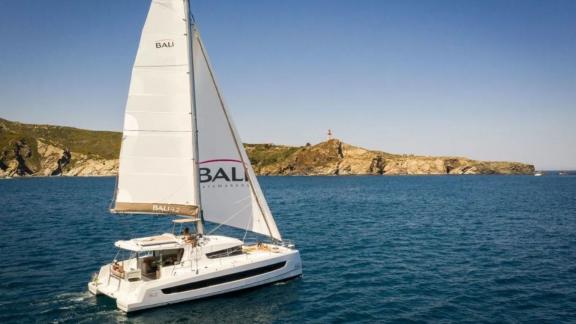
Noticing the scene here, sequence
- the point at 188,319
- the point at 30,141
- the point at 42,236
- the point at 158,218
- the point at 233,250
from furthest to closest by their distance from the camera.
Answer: the point at 30,141 → the point at 158,218 → the point at 42,236 → the point at 233,250 → the point at 188,319

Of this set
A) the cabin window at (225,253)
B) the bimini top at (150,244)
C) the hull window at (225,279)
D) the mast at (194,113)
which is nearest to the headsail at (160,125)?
the mast at (194,113)

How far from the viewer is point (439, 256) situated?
27.0 meters

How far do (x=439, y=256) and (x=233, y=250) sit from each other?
1481 cm

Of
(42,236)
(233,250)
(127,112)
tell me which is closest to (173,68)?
(127,112)

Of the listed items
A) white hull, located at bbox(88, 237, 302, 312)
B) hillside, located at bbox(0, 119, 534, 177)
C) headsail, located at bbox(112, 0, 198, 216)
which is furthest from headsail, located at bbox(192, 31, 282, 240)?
hillside, located at bbox(0, 119, 534, 177)

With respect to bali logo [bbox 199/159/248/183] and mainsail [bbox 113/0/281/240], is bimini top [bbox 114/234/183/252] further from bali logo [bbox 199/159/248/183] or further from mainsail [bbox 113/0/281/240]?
bali logo [bbox 199/159/248/183]

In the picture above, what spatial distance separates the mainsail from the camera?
1830 centimetres

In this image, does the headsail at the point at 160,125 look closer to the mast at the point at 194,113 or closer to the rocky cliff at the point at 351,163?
the mast at the point at 194,113

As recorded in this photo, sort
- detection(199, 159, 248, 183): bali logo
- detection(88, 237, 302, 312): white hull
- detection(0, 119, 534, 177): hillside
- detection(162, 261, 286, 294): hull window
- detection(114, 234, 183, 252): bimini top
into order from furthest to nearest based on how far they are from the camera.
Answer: detection(0, 119, 534, 177): hillside
detection(199, 159, 248, 183): bali logo
detection(114, 234, 183, 252): bimini top
detection(162, 261, 286, 294): hull window
detection(88, 237, 302, 312): white hull

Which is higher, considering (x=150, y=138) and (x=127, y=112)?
(x=127, y=112)

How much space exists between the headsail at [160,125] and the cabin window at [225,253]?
2214 millimetres

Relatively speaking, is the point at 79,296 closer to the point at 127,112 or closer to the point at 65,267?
the point at 65,267

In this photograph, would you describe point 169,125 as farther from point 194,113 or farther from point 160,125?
point 194,113

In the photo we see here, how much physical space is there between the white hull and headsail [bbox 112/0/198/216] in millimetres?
2790
